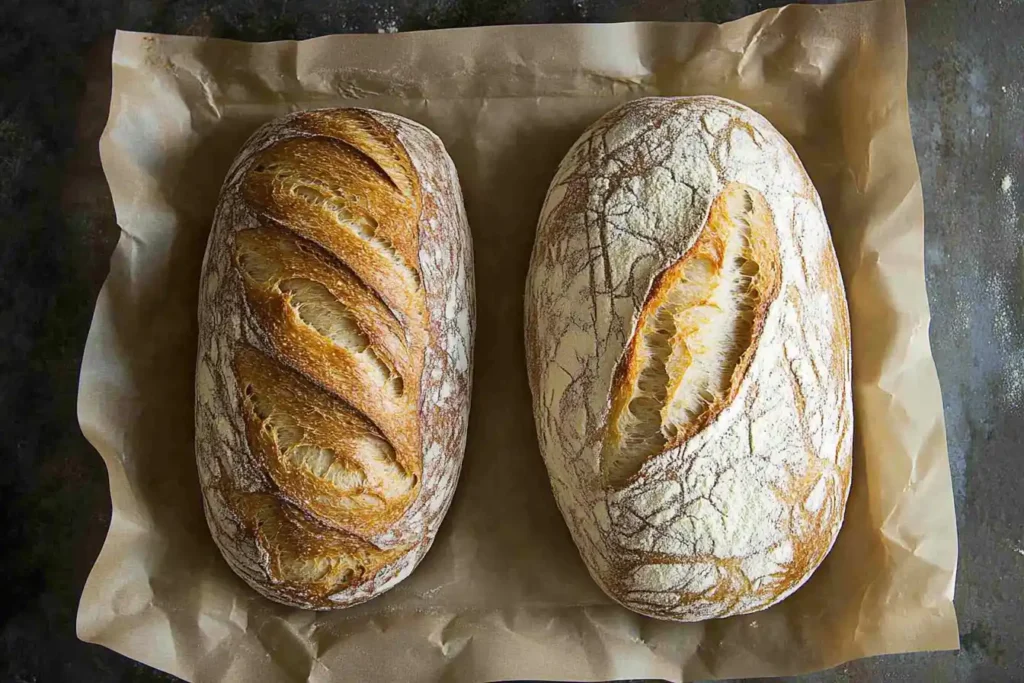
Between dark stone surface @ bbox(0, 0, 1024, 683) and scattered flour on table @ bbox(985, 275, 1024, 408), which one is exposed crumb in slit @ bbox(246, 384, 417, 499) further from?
scattered flour on table @ bbox(985, 275, 1024, 408)

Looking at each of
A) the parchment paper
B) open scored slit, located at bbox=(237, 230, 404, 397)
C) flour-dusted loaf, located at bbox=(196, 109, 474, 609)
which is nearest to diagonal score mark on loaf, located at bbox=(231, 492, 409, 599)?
flour-dusted loaf, located at bbox=(196, 109, 474, 609)

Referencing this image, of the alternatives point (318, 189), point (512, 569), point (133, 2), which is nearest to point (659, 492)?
point (512, 569)

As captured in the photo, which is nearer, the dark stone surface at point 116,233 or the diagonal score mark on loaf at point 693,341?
the diagonal score mark on loaf at point 693,341

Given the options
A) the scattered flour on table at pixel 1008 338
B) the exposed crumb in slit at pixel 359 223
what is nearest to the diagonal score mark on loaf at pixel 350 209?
the exposed crumb in slit at pixel 359 223

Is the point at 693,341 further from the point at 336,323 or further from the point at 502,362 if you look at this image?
the point at 336,323

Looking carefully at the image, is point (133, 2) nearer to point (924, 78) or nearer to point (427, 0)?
point (427, 0)

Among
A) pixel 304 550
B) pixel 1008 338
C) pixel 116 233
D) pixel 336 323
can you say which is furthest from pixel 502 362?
pixel 1008 338

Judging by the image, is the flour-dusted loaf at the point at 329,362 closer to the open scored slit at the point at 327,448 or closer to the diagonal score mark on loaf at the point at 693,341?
the open scored slit at the point at 327,448
